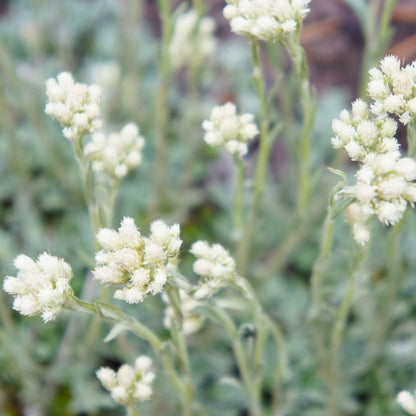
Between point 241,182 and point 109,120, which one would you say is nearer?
point 241,182

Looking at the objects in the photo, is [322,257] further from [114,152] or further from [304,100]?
[114,152]

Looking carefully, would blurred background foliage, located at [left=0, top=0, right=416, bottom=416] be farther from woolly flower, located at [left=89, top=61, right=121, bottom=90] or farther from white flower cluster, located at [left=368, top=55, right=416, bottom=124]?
white flower cluster, located at [left=368, top=55, right=416, bottom=124]

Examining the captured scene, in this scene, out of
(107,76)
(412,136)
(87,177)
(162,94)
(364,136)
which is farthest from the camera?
(107,76)

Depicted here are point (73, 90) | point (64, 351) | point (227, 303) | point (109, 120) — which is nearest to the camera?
point (73, 90)

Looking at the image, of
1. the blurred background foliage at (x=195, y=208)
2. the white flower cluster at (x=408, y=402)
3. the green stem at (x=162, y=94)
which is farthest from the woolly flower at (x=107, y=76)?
the white flower cluster at (x=408, y=402)

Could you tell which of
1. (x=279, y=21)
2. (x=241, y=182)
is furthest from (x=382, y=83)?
(x=241, y=182)

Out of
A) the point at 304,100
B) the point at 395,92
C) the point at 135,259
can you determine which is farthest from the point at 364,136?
the point at 135,259

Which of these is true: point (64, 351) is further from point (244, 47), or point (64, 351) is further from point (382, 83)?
point (244, 47)
